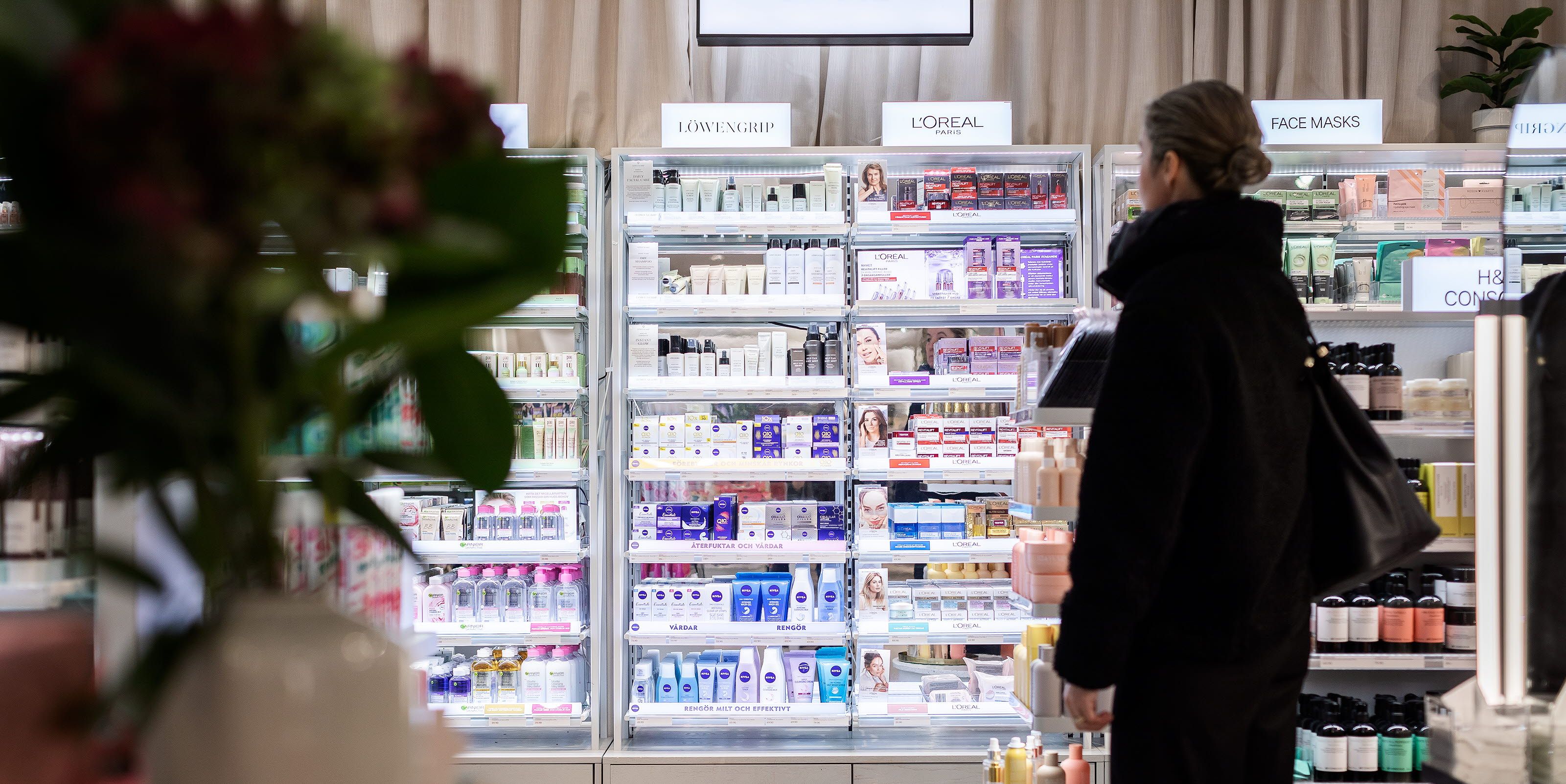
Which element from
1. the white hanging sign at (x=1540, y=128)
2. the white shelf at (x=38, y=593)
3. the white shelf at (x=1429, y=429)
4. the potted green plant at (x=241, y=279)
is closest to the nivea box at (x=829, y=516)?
the white shelf at (x=1429, y=429)

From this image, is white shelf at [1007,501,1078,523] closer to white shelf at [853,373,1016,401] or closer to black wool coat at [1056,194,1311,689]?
black wool coat at [1056,194,1311,689]

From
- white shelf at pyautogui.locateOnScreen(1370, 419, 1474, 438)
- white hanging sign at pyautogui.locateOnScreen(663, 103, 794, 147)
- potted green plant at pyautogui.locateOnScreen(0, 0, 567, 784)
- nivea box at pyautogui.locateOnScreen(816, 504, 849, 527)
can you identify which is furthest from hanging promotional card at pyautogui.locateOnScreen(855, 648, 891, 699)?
potted green plant at pyautogui.locateOnScreen(0, 0, 567, 784)

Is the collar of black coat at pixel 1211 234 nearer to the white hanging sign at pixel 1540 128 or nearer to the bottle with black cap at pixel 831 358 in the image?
the white hanging sign at pixel 1540 128

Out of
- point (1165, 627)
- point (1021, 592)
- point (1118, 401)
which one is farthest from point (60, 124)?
point (1021, 592)

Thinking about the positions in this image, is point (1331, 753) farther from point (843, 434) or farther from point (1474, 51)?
point (1474, 51)

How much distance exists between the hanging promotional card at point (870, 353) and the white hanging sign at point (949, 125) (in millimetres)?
734

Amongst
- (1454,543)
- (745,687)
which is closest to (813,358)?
(745,687)

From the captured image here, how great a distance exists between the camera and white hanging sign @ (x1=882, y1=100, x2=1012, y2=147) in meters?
3.99

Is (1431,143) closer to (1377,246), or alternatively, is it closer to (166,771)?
(1377,246)

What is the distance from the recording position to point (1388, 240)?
4.08m

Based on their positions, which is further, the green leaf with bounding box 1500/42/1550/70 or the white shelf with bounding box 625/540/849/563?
the green leaf with bounding box 1500/42/1550/70

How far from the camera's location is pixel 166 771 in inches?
18.2

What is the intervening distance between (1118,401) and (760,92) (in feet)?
10.6

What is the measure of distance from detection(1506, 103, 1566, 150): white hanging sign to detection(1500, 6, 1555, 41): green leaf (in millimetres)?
3309
